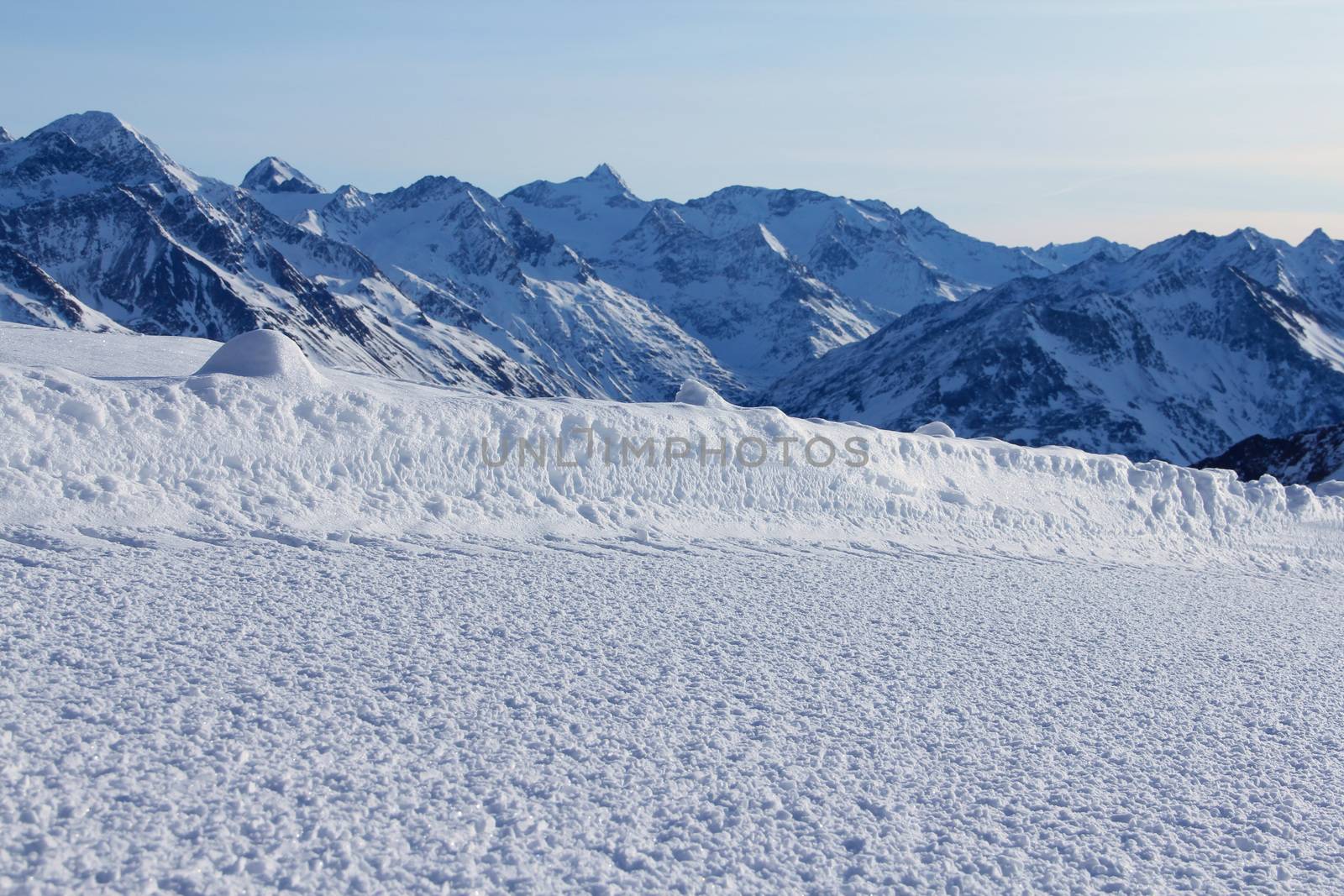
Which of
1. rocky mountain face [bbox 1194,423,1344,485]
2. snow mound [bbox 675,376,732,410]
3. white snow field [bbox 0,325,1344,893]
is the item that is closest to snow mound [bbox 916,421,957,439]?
white snow field [bbox 0,325,1344,893]

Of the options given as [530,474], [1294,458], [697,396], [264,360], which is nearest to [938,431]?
[697,396]

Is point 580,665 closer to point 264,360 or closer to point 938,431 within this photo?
point 264,360

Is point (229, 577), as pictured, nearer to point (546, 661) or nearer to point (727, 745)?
point (546, 661)

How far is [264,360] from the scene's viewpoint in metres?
20.9

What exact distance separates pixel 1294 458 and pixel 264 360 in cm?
5336

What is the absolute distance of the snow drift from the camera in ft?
57.3

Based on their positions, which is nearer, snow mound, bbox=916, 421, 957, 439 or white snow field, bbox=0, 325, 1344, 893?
white snow field, bbox=0, 325, 1344, 893

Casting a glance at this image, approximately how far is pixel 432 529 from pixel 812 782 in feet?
33.9

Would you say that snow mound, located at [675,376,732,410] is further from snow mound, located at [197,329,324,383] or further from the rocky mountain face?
the rocky mountain face

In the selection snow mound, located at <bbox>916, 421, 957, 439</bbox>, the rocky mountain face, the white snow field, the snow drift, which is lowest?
the white snow field

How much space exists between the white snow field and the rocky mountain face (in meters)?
30.2

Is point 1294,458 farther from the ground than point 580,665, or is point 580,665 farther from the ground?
point 1294,458

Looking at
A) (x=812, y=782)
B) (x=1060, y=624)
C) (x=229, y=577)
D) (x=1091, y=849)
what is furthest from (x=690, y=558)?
(x=1091, y=849)

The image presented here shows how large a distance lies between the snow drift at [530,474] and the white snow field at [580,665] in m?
0.08
